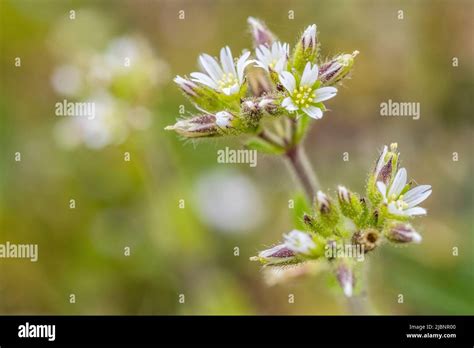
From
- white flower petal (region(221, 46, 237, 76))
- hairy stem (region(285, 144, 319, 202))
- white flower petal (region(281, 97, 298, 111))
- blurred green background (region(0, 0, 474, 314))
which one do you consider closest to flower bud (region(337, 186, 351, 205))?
hairy stem (region(285, 144, 319, 202))

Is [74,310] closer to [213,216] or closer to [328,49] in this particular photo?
[213,216]

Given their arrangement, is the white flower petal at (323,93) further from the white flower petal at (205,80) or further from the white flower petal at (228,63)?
the white flower petal at (205,80)

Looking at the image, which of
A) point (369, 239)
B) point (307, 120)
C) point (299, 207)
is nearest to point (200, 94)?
point (307, 120)

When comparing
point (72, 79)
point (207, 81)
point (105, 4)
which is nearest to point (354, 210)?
point (207, 81)

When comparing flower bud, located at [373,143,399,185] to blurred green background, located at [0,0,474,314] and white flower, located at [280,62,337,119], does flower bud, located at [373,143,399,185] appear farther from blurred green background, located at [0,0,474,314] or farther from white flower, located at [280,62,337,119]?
blurred green background, located at [0,0,474,314]

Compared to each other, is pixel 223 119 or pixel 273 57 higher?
pixel 273 57

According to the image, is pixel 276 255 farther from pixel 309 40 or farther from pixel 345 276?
pixel 309 40
